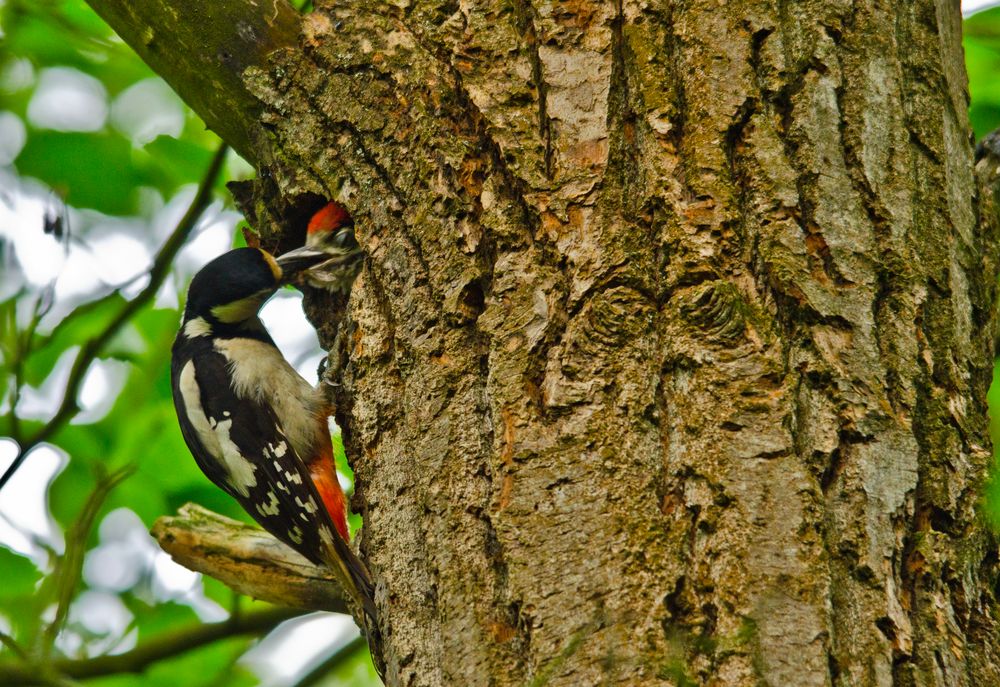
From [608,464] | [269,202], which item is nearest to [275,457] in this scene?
[269,202]

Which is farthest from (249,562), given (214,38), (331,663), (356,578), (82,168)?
Answer: (82,168)

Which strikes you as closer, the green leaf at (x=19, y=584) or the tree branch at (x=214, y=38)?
the tree branch at (x=214, y=38)

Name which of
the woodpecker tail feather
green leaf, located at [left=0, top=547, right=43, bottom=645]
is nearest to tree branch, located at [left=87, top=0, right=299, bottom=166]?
the woodpecker tail feather

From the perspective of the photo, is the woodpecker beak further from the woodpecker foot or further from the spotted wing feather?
the spotted wing feather

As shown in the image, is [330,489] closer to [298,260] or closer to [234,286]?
[234,286]

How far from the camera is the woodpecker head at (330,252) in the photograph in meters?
2.68

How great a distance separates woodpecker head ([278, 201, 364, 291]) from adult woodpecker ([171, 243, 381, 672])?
359 mm

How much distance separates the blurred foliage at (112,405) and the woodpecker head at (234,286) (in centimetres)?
26

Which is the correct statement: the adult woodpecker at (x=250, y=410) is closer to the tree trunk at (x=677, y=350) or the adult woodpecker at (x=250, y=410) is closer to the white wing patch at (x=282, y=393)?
the white wing patch at (x=282, y=393)

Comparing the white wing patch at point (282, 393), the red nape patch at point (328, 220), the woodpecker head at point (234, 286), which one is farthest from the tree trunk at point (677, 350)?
the white wing patch at point (282, 393)

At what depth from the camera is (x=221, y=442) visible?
3566 millimetres

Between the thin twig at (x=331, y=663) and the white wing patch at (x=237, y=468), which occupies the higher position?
the white wing patch at (x=237, y=468)

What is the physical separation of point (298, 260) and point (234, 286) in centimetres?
79

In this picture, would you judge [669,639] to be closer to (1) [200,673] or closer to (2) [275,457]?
(2) [275,457]
